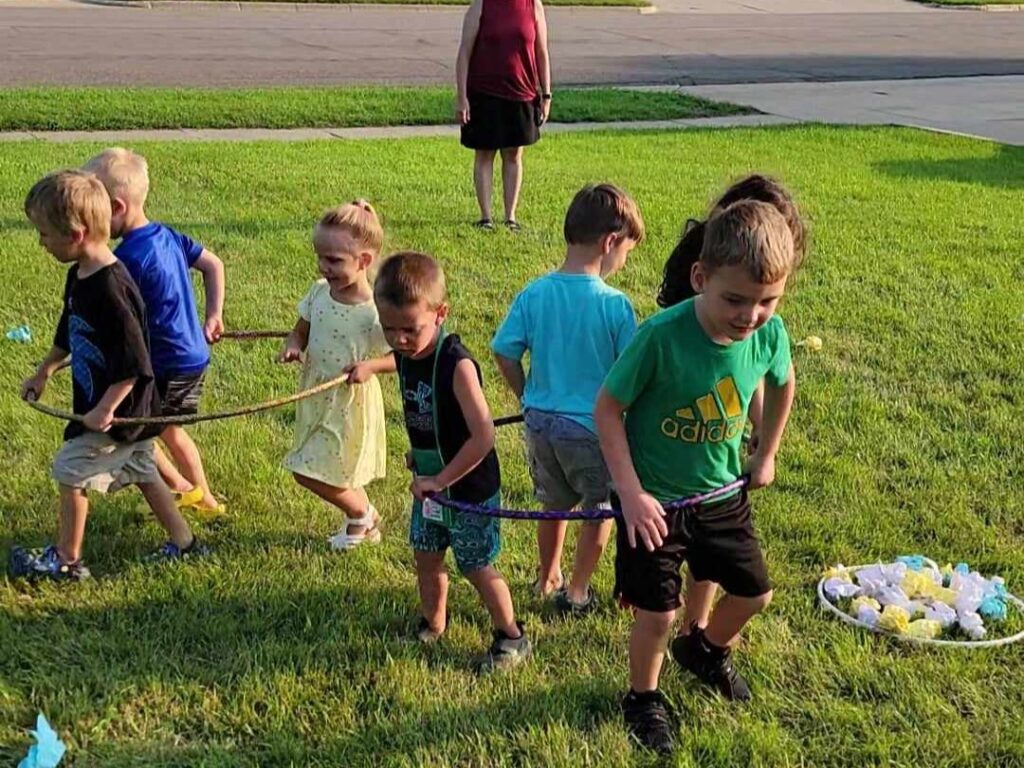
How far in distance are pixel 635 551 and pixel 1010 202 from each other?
8.02m

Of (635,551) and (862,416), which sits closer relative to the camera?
(635,551)

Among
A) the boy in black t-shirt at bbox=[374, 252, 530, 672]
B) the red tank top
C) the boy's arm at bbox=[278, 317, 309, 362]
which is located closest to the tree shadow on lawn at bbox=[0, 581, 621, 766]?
the boy in black t-shirt at bbox=[374, 252, 530, 672]

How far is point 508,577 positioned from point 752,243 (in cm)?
179

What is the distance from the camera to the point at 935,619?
12.4 feet

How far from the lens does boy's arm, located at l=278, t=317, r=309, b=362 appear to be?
4262mm

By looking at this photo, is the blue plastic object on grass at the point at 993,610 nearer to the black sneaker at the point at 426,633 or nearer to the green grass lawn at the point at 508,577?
the green grass lawn at the point at 508,577

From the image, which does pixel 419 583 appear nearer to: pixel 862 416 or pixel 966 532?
pixel 966 532

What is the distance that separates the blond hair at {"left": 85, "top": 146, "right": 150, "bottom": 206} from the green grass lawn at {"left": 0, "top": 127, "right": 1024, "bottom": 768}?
48.2 inches

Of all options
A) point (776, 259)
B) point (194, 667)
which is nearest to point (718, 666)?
point (776, 259)

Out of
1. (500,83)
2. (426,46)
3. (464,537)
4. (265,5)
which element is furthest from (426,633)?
(265,5)

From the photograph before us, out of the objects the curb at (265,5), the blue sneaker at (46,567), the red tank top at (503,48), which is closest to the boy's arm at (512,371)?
the blue sneaker at (46,567)

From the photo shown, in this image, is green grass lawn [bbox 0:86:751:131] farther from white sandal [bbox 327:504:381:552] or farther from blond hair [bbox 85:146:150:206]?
white sandal [bbox 327:504:381:552]

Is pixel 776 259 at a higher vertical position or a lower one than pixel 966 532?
higher

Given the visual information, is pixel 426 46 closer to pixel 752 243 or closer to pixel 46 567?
pixel 46 567
